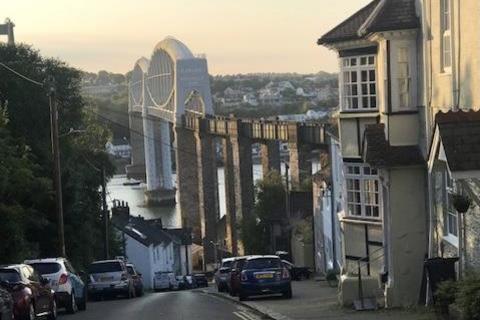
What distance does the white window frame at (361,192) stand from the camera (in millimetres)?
25672

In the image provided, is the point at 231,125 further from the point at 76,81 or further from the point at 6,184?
the point at 6,184

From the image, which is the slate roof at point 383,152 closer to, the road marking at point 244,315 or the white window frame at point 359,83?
the white window frame at point 359,83

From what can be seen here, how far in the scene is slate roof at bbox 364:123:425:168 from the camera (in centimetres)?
2197

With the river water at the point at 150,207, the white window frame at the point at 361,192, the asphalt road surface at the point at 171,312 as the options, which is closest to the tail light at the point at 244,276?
the asphalt road surface at the point at 171,312

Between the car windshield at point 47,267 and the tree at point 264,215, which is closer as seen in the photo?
the car windshield at point 47,267

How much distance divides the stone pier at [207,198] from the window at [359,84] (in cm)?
8401

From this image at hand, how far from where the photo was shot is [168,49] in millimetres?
144875

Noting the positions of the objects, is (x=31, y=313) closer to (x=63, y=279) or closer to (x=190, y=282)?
(x=63, y=279)

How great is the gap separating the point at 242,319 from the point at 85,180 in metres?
33.8

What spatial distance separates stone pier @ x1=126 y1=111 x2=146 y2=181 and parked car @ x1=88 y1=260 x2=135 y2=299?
13069 cm

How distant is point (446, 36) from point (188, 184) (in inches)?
4341

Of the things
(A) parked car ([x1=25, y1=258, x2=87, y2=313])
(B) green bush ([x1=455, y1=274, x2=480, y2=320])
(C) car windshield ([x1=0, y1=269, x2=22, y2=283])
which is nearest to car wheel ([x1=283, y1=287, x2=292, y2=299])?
(A) parked car ([x1=25, y1=258, x2=87, y2=313])

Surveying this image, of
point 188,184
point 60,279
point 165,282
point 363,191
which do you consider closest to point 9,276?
point 60,279

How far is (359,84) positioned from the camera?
25.5 metres
